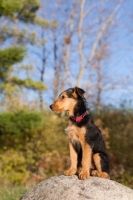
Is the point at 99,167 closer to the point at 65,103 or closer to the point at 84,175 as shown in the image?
the point at 84,175

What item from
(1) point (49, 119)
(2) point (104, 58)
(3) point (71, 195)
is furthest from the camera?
(2) point (104, 58)

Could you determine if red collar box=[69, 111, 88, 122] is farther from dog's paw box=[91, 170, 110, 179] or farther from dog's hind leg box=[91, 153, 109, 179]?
dog's paw box=[91, 170, 110, 179]

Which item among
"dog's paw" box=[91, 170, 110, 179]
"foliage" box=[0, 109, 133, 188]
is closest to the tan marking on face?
"dog's paw" box=[91, 170, 110, 179]

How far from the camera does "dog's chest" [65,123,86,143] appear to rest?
4.26 meters

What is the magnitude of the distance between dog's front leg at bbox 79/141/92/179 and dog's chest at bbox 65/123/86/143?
0.23 ft

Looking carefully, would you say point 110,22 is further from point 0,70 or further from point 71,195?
point 71,195

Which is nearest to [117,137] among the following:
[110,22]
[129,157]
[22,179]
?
[129,157]

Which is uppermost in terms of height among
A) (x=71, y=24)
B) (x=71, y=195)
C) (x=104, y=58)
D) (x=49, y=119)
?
(x=71, y=24)

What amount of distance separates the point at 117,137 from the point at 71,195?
33.3 ft

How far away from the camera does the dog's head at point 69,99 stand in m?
4.34

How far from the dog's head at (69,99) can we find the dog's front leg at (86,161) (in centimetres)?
44

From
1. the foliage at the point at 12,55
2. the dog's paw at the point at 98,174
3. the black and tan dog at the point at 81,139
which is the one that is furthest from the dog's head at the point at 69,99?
the foliage at the point at 12,55

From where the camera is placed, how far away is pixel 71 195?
416 cm

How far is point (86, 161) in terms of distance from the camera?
13.8 feet
